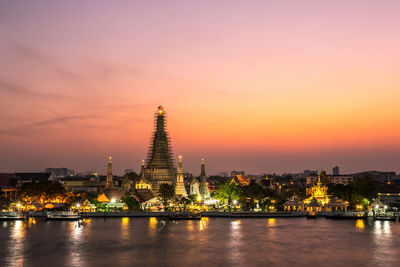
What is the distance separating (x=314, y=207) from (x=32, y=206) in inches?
2128

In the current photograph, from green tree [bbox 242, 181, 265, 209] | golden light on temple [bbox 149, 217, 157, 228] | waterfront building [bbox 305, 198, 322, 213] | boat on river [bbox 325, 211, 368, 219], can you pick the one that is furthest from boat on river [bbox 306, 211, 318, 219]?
golden light on temple [bbox 149, 217, 157, 228]

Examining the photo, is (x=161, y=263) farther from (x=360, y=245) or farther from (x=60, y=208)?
(x=60, y=208)

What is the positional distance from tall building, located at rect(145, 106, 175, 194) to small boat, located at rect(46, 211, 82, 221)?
77.1 ft

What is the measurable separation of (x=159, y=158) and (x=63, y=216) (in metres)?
31.4

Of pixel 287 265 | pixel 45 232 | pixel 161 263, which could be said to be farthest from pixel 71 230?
pixel 287 265

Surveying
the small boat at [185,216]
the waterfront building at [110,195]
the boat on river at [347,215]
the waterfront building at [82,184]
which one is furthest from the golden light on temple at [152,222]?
the waterfront building at [82,184]

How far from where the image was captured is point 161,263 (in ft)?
137

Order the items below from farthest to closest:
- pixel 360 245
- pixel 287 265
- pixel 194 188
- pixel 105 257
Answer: pixel 194 188 < pixel 360 245 < pixel 105 257 < pixel 287 265

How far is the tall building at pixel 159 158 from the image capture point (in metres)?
107

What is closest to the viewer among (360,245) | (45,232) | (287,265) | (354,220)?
(287,265)

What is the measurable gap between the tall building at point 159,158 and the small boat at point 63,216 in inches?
926

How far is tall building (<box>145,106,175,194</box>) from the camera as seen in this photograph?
350 ft

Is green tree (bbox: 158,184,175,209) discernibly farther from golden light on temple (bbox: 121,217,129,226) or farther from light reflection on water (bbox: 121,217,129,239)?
light reflection on water (bbox: 121,217,129,239)

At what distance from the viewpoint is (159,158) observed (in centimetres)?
10919
